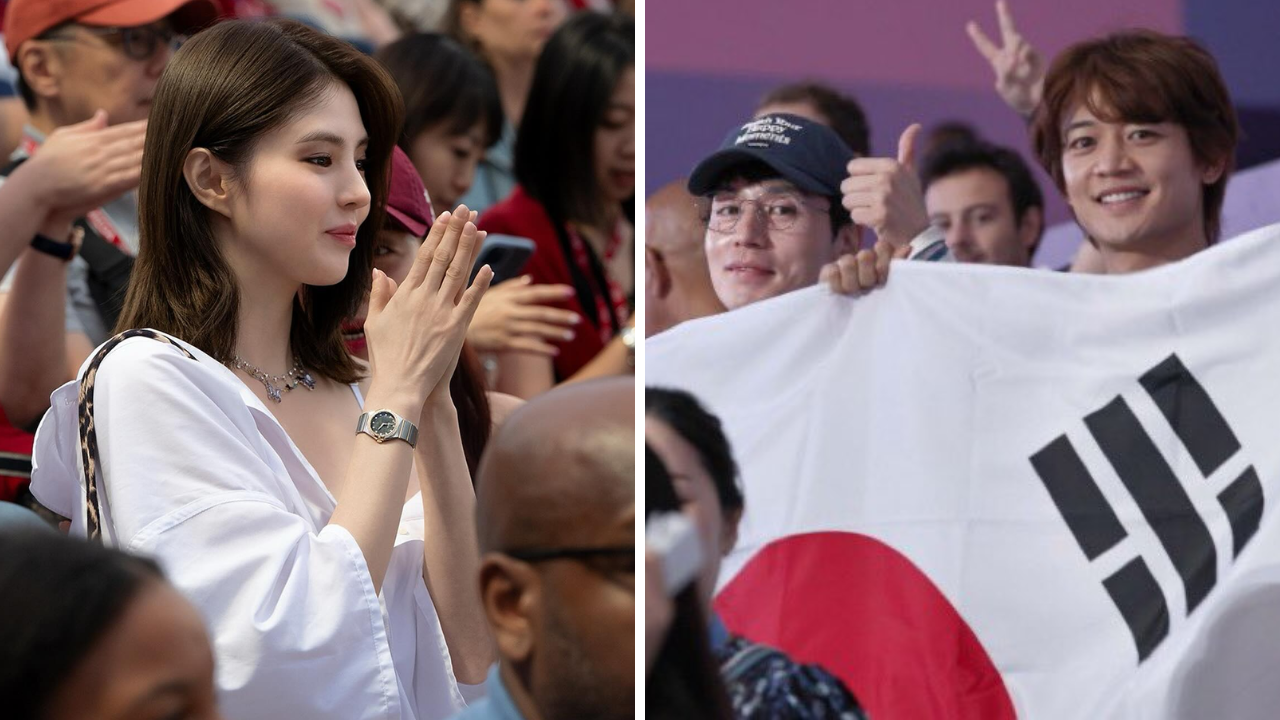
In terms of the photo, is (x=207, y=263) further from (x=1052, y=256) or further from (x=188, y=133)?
(x=1052, y=256)

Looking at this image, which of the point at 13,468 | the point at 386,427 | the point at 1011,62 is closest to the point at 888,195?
the point at 1011,62

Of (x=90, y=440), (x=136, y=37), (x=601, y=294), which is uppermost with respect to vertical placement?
(x=136, y=37)

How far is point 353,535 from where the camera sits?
2.48 metres

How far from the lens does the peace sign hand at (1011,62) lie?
2959 millimetres

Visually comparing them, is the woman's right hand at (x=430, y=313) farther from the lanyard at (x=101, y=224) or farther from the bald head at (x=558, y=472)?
the lanyard at (x=101, y=224)

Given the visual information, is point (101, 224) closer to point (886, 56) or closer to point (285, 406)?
point (285, 406)

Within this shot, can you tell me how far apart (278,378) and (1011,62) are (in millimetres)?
1258

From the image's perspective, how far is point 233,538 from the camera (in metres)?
2.40

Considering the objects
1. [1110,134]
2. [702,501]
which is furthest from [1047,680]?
[1110,134]

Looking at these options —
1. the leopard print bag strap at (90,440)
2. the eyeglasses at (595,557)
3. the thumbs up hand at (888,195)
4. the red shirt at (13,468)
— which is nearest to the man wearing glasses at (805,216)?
the thumbs up hand at (888,195)

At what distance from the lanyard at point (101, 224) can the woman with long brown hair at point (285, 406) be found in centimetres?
95

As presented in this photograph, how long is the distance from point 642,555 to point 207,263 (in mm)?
→ 1038

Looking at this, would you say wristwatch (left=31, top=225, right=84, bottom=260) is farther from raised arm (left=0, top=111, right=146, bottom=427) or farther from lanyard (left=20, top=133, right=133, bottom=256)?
lanyard (left=20, top=133, right=133, bottom=256)

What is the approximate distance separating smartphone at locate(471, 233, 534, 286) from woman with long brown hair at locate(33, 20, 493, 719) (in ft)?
3.66
